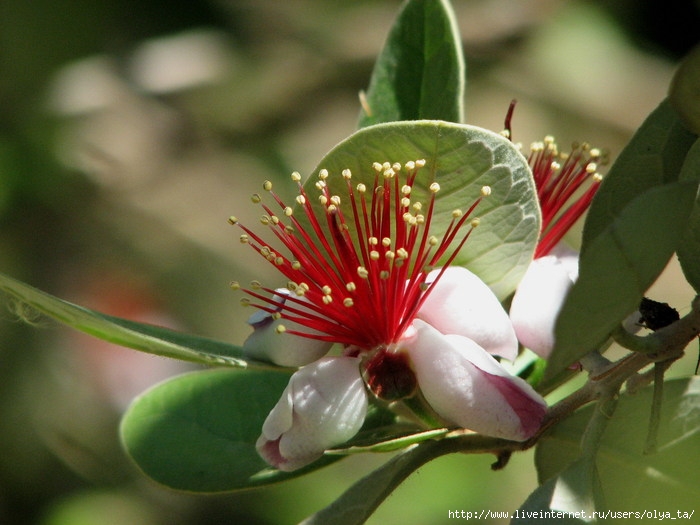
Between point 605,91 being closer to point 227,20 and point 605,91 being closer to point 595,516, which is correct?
point 227,20

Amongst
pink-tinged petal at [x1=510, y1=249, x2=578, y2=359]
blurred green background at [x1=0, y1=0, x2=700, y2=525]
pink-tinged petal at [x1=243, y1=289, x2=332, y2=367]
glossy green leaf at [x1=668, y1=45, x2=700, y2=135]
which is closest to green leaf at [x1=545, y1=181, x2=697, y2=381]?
glossy green leaf at [x1=668, y1=45, x2=700, y2=135]

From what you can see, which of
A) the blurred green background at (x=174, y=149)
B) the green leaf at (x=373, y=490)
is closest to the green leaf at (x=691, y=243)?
the green leaf at (x=373, y=490)

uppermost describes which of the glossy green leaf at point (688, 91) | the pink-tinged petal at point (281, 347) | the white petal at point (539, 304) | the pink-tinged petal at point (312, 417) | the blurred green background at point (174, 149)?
the glossy green leaf at point (688, 91)

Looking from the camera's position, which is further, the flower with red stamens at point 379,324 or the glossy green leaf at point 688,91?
the flower with red stamens at point 379,324

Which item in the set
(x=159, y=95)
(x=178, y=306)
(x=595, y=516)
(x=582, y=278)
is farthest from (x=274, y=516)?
(x=582, y=278)

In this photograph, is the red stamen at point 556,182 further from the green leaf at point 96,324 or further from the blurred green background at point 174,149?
the blurred green background at point 174,149

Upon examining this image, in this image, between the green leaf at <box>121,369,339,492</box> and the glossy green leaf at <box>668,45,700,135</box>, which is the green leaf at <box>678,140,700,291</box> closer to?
the glossy green leaf at <box>668,45,700,135</box>
